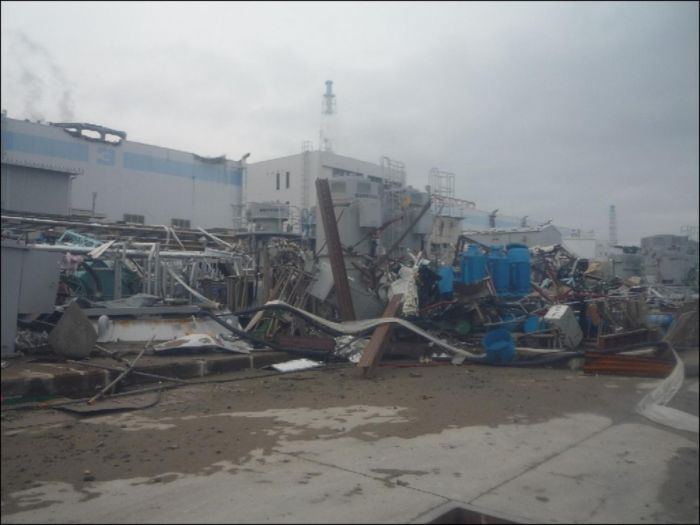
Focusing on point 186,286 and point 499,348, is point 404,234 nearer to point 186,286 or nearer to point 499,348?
point 499,348

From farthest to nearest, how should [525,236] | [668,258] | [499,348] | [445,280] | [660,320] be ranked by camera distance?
[525,236], [445,280], [499,348], [660,320], [668,258]

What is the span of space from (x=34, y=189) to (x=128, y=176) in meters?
17.7

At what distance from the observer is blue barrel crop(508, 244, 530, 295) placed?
14062 millimetres

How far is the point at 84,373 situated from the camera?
25.8 feet

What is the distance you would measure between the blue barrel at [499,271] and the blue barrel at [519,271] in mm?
148

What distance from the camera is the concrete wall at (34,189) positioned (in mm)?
21062

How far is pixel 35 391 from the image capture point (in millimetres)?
7273

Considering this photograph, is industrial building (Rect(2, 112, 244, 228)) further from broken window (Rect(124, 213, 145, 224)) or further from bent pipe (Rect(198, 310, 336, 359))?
bent pipe (Rect(198, 310, 336, 359))

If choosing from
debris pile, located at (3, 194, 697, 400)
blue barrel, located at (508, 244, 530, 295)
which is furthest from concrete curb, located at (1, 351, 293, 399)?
blue barrel, located at (508, 244, 530, 295)

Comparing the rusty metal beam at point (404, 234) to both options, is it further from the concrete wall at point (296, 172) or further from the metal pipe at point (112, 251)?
the concrete wall at point (296, 172)

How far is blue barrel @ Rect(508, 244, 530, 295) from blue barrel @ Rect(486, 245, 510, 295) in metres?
0.15

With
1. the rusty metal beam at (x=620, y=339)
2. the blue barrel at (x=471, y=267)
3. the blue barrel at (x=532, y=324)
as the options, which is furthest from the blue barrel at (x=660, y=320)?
the blue barrel at (x=471, y=267)

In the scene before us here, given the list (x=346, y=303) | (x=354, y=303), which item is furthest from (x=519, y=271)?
(x=346, y=303)

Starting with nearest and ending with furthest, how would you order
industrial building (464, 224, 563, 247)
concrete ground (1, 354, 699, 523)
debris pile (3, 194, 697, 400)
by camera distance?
concrete ground (1, 354, 699, 523) < debris pile (3, 194, 697, 400) < industrial building (464, 224, 563, 247)
